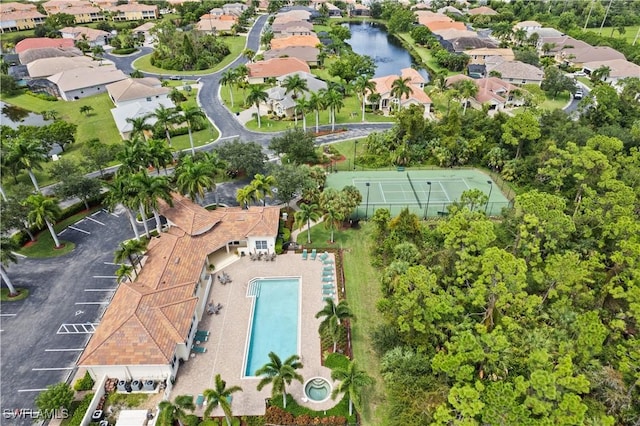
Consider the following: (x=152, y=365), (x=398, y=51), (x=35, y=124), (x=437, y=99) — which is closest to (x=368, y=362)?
(x=152, y=365)

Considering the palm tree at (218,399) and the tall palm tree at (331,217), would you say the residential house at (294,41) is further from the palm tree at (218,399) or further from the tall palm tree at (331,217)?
the palm tree at (218,399)

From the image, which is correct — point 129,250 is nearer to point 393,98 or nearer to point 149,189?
point 149,189

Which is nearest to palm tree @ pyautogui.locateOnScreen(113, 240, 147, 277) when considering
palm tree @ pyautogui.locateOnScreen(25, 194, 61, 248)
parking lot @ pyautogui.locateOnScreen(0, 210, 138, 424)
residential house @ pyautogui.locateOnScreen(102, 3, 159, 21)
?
parking lot @ pyautogui.locateOnScreen(0, 210, 138, 424)

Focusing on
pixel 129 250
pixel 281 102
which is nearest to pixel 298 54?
pixel 281 102

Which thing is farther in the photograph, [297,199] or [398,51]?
[398,51]

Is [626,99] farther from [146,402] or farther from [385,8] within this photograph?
[385,8]

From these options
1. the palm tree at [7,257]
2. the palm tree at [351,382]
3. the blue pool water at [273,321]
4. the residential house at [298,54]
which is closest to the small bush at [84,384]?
the blue pool water at [273,321]

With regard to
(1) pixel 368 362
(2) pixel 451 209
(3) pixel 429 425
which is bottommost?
(1) pixel 368 362
